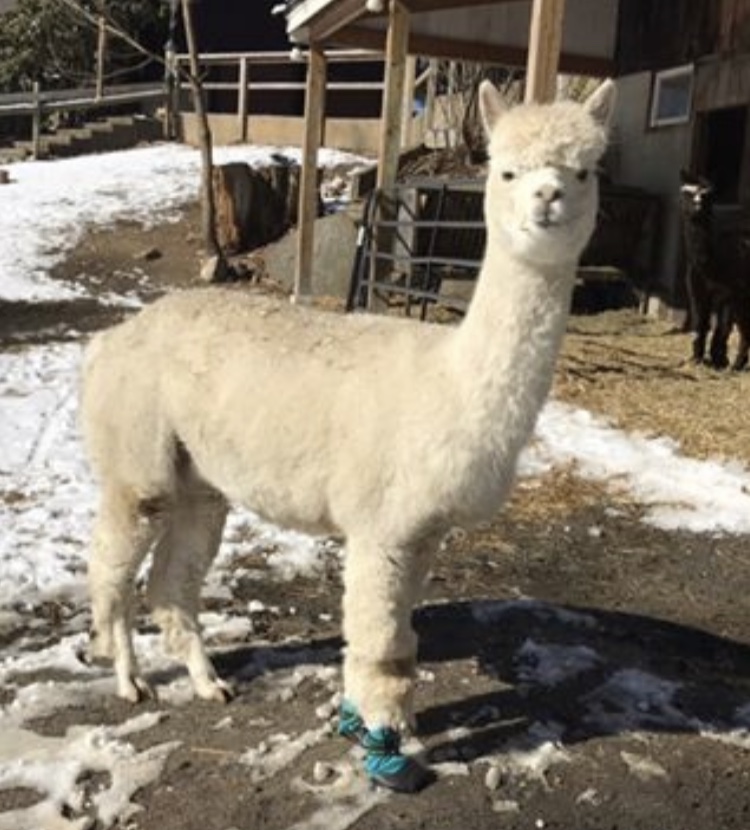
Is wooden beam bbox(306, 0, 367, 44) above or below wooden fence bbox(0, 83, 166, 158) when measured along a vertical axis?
above

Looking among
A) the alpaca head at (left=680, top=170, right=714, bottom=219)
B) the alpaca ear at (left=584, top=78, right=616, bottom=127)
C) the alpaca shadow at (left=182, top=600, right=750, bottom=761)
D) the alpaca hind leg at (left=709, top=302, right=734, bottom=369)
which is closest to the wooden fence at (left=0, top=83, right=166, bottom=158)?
the alpaca head at (left=680, top=170, right=714, bottom=219)

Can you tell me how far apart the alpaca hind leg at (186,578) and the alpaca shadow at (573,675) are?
85 centimetres

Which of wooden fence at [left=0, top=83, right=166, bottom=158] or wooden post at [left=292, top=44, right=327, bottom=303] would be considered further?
wooden fence at [left=0, top=83, right=166, bottom=158]

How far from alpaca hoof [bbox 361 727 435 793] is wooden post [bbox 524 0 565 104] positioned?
5417 mm

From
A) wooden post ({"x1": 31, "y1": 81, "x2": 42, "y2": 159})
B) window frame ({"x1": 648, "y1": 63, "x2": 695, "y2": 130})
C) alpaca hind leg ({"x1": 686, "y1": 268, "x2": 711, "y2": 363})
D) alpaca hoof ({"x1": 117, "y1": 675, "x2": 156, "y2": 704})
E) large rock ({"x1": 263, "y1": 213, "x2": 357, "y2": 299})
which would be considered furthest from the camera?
wooden post ({"x1": 31, "y1": 81, "x2": 42, "y2": 159})

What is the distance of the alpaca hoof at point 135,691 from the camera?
163 inches

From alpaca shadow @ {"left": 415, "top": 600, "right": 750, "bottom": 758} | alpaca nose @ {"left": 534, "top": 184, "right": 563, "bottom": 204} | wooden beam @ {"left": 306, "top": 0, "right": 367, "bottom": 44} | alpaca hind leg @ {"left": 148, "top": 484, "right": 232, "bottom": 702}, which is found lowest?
alpaca shadow @ {"left": 415, "top": 600, "right": 750, "bottom": 758}

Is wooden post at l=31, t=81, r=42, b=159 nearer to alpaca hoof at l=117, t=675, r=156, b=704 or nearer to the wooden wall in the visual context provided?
the wooden wall

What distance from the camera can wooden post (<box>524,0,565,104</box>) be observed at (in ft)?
26.1

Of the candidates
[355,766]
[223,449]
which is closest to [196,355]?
[223,449]

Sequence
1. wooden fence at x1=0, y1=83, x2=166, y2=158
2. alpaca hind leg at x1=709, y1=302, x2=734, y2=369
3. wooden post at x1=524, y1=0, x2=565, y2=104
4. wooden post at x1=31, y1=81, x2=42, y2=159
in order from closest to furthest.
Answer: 1. wooden post at x1=524, y1=0, x2=565, y2=104
2. alpaca hind leg at x1=709, y1=302, x2=734, y2=369
3. wooden post at x1=31, y1=81, x2=42, y2=159
4. wooden fence at x1=0, y1=83, x2=166, y2=158

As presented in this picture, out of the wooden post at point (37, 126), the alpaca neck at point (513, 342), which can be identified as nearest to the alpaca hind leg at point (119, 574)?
the alpaca neck at point (513, 342)

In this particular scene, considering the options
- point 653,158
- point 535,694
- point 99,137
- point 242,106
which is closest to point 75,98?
point 99,137

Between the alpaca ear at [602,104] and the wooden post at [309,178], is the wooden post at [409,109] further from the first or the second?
the alpaca ear at [602,104]
